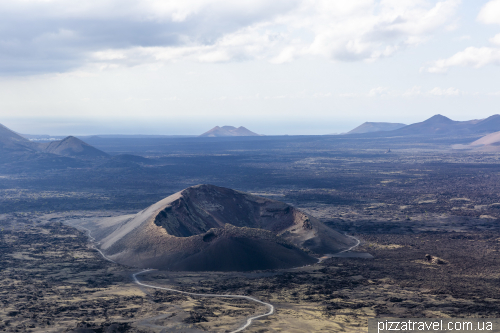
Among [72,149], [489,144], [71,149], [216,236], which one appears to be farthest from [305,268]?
[489,144]

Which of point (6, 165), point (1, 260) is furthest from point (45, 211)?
point (6, 165)

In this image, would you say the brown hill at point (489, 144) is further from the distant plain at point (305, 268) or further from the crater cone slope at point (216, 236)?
the crater cone slope at point (216, 236)

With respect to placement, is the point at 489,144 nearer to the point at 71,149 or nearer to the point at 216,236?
the point at 71,149

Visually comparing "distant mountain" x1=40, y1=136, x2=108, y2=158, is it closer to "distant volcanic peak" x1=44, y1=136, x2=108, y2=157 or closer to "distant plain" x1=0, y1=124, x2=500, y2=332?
"distant volcanic peak" x1=44, y1=136, x2=108, y2=157

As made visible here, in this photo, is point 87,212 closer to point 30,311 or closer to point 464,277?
point 30,311

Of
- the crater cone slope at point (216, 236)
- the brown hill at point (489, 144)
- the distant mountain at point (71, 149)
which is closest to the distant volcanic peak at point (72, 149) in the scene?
the distant mountain at point (71, 149)

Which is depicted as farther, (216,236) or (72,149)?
(72,149)
